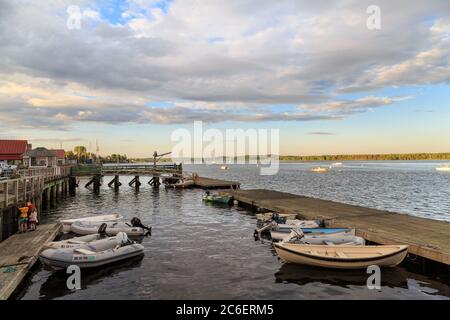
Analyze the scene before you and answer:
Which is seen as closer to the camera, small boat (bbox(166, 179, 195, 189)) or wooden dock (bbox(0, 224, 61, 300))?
wooden dock (bbox(0, 224, 61, 300))

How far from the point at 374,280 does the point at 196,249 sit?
9981 mm

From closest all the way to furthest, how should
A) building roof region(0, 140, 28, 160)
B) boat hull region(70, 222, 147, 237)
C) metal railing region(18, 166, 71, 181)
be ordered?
boat hull region(70, 222, 147, 237)
metal railing region(18, 166, 71, 181)
building roof region(0, 140, 28, 160)

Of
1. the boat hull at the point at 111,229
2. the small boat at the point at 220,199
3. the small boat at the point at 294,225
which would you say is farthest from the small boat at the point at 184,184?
the small boat at the point at 294,225

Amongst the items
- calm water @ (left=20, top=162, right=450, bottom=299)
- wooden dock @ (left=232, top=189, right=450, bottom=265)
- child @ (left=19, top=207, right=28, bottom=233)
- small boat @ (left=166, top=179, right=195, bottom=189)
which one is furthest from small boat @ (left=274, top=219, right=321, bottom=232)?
small boat @ (left=166, top=179, right=195, bottom=189)

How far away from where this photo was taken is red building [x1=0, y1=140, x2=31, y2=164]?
5953 cm

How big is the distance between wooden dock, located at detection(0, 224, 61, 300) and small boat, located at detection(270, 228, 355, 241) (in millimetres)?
13301

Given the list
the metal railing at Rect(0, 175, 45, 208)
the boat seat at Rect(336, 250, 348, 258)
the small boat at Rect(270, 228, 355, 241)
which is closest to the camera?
the boat seat at Rect(336, 250, 348, 258)

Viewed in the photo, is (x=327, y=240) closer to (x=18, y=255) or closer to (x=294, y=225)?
(x=294, y=225)

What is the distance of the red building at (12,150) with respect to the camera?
5953 cm

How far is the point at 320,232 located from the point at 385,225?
13.0 ft

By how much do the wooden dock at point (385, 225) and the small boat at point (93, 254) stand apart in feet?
42.3

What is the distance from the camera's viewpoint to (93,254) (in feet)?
53.8

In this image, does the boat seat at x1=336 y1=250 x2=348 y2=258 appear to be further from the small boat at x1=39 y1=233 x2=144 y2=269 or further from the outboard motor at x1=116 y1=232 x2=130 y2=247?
the outboard motor at x1=116 y1=232 x2=130 y2=247
